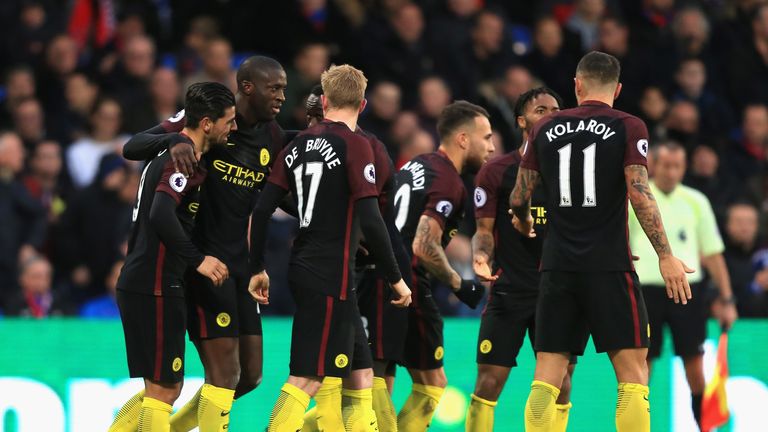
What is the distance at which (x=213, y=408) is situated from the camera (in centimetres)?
815

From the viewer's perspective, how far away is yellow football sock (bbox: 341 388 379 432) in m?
8.02

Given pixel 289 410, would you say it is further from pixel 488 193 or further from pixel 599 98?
pixel 599 98

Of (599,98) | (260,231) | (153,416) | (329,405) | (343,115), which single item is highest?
(599,98)

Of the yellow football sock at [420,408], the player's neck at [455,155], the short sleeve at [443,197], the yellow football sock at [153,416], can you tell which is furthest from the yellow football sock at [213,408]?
the player's neck at [455,155]

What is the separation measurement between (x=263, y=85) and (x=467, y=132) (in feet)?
5.35

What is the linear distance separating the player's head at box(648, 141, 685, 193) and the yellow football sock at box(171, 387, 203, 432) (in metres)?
4.81

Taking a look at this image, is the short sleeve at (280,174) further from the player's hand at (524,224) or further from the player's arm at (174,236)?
the player's hand at (524,224)

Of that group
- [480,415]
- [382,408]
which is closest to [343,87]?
[382,408]

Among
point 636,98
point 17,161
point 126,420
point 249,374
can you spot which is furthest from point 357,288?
point 636,98

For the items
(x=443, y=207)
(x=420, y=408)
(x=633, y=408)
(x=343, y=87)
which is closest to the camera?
(x=633, y=408)

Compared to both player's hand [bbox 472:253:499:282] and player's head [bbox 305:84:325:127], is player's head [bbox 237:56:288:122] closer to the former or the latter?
player's head [bbox 305:84:325:127]

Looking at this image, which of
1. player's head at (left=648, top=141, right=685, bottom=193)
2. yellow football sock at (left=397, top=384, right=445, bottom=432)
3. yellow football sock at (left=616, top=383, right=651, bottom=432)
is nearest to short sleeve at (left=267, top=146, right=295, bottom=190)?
yellow football sock at (left=397, top=384, right=445, bottom=432)

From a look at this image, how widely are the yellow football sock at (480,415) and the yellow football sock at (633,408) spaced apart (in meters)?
1.38

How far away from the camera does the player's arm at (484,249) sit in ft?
28.1
